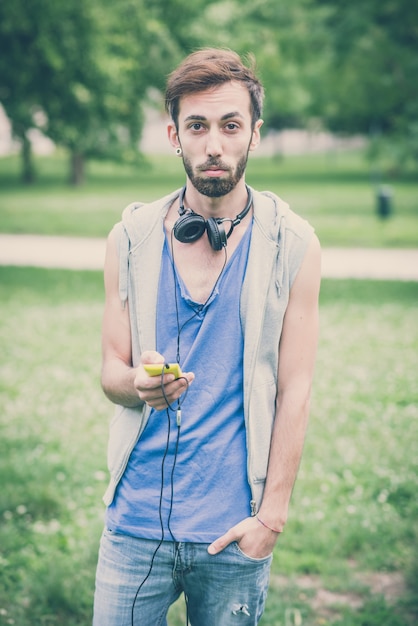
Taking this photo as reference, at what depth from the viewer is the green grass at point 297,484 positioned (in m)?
4.23

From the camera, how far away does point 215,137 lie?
8.09 ft

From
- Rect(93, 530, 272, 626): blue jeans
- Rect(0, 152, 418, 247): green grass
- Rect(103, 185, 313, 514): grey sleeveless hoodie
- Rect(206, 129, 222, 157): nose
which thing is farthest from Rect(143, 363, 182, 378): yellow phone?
Rect(0, 152, 418, 247): green grass

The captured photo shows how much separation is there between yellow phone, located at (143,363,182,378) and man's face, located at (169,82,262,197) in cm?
59

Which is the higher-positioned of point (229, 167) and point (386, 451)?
point (229, 167)

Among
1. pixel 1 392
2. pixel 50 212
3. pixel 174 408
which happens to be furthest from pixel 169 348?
pixel 50 212

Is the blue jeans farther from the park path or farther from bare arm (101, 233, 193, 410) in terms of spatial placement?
the park path

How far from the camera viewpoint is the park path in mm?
14641

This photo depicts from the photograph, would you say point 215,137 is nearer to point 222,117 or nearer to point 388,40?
point 222,117

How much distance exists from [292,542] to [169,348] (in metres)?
2.73

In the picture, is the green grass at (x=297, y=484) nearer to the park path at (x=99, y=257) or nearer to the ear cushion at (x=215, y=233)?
the ear cushion at (x=215, y=233)

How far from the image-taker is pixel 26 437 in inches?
254

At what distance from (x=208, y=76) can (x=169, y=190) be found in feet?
97.7

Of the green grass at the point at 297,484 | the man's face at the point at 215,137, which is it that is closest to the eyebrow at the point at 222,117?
the man's face at the point at 215,137

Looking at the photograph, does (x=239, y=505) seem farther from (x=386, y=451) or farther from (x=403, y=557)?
(x=386, y=451)
